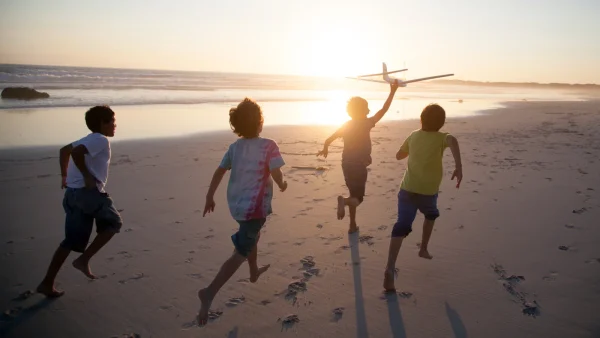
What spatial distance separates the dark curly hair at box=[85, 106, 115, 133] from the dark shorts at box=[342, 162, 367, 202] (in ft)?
8.76

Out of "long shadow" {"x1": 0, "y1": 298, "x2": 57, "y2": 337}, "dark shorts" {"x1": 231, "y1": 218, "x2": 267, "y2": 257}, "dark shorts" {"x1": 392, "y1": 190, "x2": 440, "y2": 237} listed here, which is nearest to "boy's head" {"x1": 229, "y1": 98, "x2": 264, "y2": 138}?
"dark shorts" {"x1": 231, "y1": 218, "x2": 267, "y2": 257}

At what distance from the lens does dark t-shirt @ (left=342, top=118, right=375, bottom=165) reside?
4590 millimetres

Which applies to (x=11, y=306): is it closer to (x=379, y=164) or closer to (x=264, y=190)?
(x=264, y=190)

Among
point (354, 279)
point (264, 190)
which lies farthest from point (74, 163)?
point (354, 279)

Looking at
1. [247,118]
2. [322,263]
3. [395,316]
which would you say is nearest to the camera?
[247,118]

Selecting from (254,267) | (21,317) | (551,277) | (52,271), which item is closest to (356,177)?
(254,267)

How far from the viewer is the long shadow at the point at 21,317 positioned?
119 inches

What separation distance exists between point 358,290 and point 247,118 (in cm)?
196

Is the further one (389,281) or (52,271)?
(389,281)

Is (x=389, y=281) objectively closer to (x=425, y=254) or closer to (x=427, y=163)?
(x=425, y=254)

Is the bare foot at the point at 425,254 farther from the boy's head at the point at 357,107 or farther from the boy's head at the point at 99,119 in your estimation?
the boy's head at the point at 99,119

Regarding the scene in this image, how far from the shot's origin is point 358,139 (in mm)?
4613

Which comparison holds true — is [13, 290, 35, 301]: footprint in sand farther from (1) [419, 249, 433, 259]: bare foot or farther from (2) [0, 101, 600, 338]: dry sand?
(1) [419, 249, 433, 259]: bare foot

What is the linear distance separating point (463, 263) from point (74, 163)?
3.95 metres
